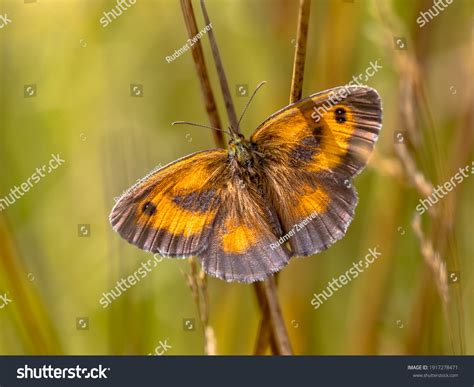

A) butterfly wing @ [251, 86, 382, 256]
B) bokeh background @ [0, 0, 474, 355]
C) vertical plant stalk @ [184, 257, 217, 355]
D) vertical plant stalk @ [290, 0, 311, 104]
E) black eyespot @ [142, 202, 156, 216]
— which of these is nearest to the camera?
vertical plant stalk @ [290, 0, 311, 104]

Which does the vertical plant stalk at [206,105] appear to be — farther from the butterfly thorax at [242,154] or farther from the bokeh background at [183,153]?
the bokeh background at [183,153]

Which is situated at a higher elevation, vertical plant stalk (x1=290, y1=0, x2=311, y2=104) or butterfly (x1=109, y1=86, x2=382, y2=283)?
vertical plant stalk (x1=290, y1=0, x2=311, y2=104)

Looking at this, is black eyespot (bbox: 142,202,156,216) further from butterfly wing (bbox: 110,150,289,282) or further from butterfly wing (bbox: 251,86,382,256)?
butterfly wing (bbox: 251,86,382,256)

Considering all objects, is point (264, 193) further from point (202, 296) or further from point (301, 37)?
point (301, 37)

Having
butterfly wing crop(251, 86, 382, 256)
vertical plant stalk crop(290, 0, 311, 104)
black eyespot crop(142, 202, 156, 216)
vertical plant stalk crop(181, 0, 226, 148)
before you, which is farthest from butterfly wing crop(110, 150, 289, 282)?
vertical plant stalk crop(290, 0, 311, 104)

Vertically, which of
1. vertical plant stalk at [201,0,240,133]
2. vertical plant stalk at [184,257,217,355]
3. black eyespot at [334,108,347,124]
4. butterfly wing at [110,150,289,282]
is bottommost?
vertical plant stalk at [184,257,217,355]

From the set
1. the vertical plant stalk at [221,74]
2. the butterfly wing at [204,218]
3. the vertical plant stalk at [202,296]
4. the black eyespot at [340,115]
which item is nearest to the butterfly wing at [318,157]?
the black eyespot at [340,115]

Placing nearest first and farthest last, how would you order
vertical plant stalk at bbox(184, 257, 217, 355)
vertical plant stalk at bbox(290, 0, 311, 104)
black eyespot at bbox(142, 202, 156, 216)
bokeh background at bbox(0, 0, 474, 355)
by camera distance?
1. vertical plant stalk at bbox(290, 0, 311, 104)
2. vertical plant stalk at bbox(184, 257, 217, 355)
3. black eyespot at bbox(142, 202, 156, 216)
4. bokeh background at bbox(0, 0, 474, 355)
